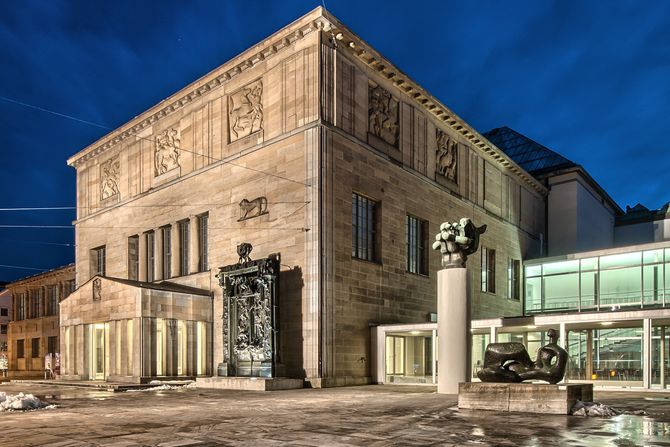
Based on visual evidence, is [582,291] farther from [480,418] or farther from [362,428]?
[362,428]

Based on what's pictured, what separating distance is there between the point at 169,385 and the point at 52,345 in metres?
32.3

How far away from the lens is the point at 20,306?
60625 millimetres

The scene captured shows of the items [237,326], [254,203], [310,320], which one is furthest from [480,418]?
[254,203]

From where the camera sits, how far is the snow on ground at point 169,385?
88.6ft

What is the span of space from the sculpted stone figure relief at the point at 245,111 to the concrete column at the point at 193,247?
5.42 m

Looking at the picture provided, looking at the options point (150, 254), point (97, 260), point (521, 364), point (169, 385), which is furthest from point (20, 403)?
point (97, 260)

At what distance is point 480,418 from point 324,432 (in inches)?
166

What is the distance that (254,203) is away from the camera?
1228 inches

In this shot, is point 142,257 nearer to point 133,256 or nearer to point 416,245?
point 133,256

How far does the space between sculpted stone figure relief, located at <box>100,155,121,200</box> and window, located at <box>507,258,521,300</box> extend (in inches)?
1164

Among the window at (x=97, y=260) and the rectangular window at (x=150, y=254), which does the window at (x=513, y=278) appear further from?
the window at (x=97, y=260)

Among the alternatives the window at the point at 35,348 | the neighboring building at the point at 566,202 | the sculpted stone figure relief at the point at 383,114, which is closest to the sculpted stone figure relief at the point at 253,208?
the sculpted stone figure relief at the point at 383,114

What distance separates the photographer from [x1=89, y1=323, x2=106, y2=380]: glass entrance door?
1405 inches

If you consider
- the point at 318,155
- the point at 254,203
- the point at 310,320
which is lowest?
the point at 310,320
